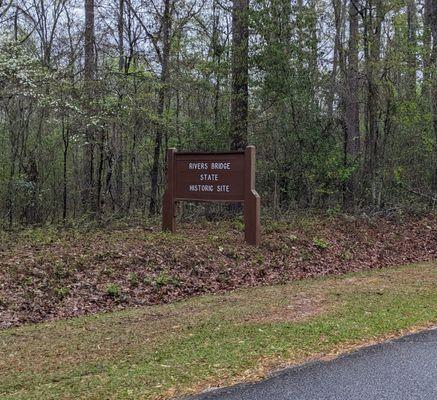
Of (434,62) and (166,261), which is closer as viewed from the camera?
(166,261)

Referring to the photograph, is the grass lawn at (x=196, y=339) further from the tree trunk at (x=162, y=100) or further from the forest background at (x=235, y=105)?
the tree trunk at (x=162, y=100)

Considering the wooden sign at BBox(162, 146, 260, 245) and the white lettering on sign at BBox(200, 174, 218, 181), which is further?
the white lettering on sign at BBox(200, 174, 218, 181)

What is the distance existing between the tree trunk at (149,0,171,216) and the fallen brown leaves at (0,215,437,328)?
201 inches

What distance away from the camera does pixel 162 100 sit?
1825cm

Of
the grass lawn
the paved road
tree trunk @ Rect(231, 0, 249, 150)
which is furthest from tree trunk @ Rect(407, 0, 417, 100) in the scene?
the paved road

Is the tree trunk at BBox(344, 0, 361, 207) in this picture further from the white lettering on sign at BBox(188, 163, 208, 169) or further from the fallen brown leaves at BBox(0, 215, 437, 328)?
the white lettering on sign at BBox(188, 163, 208, 169)

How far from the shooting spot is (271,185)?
17.0 m

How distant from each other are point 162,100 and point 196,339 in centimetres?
1331

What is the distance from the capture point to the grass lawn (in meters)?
4.66

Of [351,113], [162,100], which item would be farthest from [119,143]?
[351,113]

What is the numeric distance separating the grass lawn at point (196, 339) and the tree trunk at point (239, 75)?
8049mm

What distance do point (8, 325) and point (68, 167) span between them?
1539 cm

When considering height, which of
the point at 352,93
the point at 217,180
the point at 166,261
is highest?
the point at 352,93

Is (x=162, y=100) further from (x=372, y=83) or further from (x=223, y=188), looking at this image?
(x=223, y=188)
